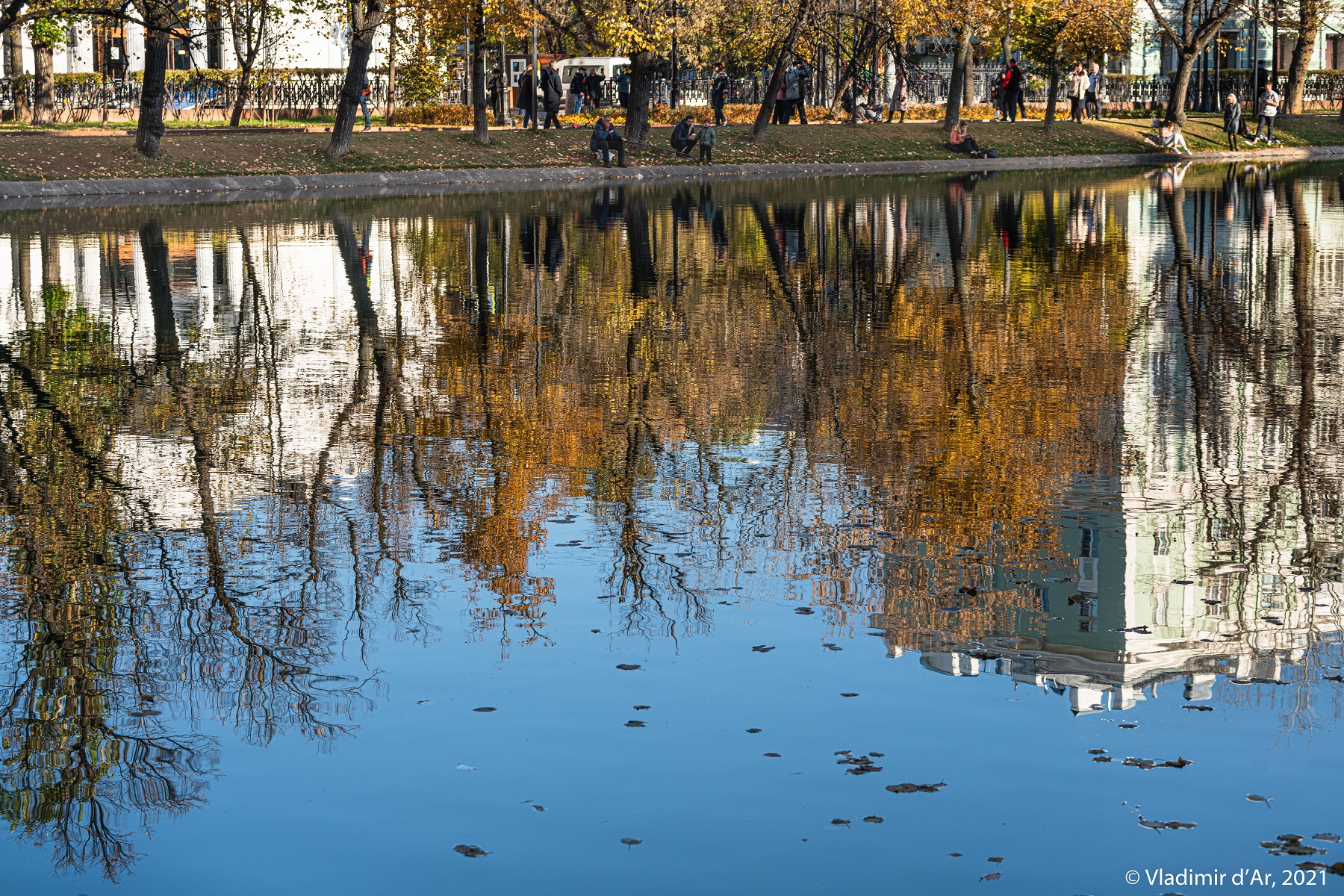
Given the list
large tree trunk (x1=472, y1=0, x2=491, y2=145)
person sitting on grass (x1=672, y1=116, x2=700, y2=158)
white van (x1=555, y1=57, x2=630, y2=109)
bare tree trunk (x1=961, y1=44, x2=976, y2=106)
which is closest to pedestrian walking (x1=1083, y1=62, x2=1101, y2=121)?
bare tree trunk (x1=961, y1=44, x2=976, y2=106)

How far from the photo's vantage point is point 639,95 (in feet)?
142

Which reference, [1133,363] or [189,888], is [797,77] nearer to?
[1133,363]

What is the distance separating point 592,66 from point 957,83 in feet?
59.4

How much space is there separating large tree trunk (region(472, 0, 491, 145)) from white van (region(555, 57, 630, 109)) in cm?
1106

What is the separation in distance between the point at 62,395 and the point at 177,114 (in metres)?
43.2

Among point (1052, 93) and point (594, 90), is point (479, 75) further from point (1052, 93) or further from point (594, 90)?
point (594, 90)

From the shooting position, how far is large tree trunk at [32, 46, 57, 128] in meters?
47.3

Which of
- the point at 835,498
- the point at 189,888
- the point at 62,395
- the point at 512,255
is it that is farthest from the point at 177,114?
the point at 189,888

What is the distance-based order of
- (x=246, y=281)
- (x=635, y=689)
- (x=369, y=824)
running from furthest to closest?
(x=246, y=281), (x=635, y=689), (x=369, y=824)

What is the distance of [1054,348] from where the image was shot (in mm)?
12883

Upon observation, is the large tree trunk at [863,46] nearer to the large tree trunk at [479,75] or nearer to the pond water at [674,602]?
the large tree trunk at [479,75]

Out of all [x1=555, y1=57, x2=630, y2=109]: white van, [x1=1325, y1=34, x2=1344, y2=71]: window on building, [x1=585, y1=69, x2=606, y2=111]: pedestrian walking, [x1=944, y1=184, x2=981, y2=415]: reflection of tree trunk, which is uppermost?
[x1=1325, y1=34, x2=1344, y2=71]: window on building

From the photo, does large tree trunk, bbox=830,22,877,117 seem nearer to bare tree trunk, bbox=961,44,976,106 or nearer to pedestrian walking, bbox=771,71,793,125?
pedestrian walking, bbox=771,71,793,125

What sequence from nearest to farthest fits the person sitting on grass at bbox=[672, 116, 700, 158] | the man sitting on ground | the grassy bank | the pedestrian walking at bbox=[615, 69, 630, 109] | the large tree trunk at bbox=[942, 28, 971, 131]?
the grassy bank, the man sitting on ground, the person sitting on grass at bbox=[672, 116, 700, 158], the large tree trunk at bbox=[942, 28, 971, 131], the pedestrian walking at bbox=[615, 69, 630, 109]
